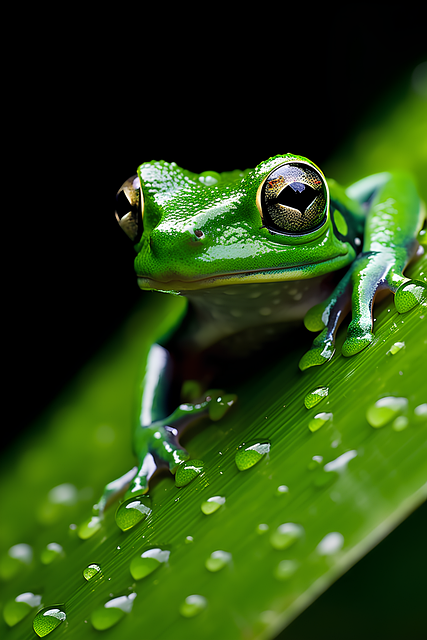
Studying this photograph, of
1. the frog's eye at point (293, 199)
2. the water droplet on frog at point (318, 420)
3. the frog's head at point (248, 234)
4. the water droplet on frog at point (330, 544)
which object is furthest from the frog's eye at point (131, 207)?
the water droplet on frog at point (330, 544)

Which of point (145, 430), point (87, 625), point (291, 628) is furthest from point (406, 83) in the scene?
point (87, 625)

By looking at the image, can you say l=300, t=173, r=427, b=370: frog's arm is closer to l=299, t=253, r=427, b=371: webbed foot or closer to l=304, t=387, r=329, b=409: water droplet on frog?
l=299, t=253, r=427, b=371: webbed foot

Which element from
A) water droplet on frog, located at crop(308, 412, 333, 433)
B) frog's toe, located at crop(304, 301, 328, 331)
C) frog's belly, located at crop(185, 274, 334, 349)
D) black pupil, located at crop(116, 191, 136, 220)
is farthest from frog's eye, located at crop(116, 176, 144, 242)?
water droplet on frog, located at crop(308, 412, 333, 433)

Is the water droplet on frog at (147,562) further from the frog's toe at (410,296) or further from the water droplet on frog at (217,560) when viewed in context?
the frog's toe at (410,296)

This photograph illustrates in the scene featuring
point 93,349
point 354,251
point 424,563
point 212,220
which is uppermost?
point 212,220

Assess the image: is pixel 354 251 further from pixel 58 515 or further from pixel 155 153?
pixel 155 153

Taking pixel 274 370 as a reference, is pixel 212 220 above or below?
above
